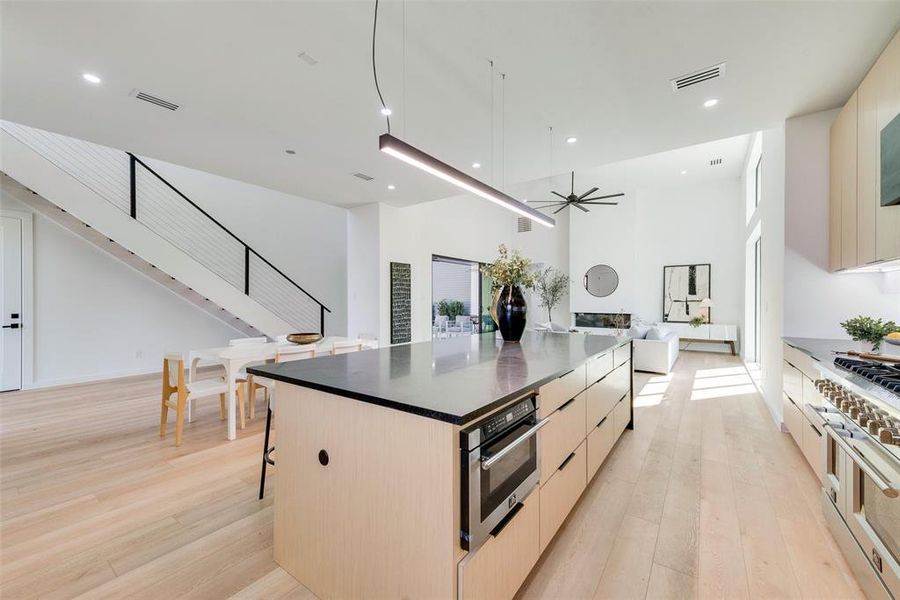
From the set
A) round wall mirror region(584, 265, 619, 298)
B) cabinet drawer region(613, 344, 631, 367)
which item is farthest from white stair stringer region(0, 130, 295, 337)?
round wall mirror region(584, 265, 619, 298)

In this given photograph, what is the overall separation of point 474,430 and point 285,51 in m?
2.71

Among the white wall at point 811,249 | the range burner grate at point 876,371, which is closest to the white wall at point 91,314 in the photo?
the range burner grate at point 876,371

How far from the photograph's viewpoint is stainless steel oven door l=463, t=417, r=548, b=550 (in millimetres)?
1168

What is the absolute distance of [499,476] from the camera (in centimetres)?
135

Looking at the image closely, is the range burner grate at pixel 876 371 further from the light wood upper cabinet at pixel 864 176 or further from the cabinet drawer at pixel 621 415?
the cabinet drawer at pixel 621 415

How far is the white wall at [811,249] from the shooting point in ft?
9.93

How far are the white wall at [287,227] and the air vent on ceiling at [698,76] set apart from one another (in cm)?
621

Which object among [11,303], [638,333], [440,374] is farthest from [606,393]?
[11,303]

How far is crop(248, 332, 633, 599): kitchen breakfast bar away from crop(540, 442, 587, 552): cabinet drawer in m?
0.01

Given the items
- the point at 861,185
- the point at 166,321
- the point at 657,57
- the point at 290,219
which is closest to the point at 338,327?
the point at 290,219

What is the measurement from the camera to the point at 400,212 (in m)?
6.55

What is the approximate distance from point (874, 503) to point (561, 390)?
48.5 inches

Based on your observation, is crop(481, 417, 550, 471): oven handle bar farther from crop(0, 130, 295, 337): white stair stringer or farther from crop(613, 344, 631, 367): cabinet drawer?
crop(0, 130, 295, 337): white stair stringer

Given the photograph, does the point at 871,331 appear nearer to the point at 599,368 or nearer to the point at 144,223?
the point at 599,368
